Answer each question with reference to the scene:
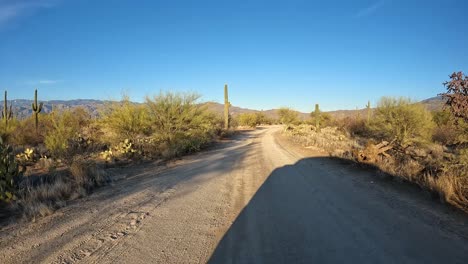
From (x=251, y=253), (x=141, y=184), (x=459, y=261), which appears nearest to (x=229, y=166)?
(x=141, y=184)

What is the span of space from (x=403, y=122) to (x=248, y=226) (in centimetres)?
2194

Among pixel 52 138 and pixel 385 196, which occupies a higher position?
pixel 52 138

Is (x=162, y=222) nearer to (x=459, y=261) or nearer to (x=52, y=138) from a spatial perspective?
(x=459, y=261)

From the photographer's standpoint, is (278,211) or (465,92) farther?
(465,92)

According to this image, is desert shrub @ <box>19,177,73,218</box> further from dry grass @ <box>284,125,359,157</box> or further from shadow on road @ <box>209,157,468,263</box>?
dry grass @ <box>284,125,359,157</box>

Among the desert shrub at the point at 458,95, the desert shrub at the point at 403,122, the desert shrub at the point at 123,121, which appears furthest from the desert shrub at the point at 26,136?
the desert shrub at the point at 403,122

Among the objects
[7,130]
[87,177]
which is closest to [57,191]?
[87,177]

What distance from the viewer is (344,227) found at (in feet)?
16.8

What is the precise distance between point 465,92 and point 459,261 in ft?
16.2

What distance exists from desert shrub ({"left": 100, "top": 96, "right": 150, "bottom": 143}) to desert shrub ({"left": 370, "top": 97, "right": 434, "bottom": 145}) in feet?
56.3

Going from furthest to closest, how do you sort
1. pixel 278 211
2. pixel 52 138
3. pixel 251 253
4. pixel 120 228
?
pixel 52 138 → pixel 278 211 → pixel 120 228 → pixel 251 253

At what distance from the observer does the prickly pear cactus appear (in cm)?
671

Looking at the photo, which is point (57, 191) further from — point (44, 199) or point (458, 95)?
point (458, 95)

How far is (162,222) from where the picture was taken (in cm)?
557
